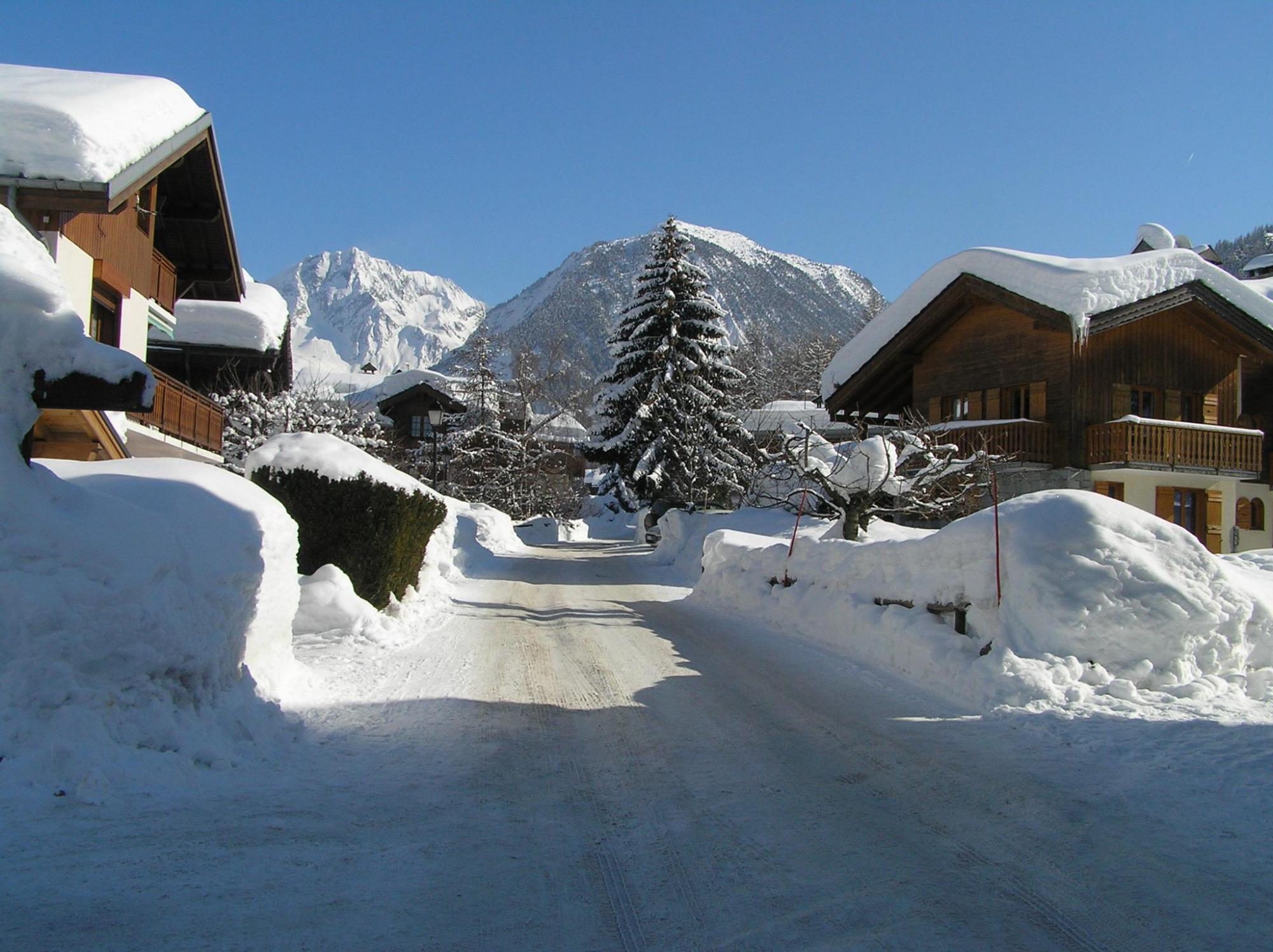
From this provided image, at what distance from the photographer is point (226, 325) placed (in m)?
26.0

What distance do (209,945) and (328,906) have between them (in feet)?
1.57

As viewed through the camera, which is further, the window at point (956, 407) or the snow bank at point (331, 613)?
the window at point (956, 407)

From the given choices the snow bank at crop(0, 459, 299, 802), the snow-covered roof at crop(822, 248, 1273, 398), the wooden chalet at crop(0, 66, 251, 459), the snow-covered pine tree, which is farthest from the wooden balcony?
the wooden chalet at crop(0, 66, 251, 459)

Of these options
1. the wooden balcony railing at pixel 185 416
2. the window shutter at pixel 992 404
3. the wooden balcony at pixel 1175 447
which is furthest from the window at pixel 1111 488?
the wooden balcony railing at pixel 185 416

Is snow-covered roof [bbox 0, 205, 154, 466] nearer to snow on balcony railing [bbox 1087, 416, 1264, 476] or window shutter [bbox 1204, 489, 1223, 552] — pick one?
snow on balcony railing [bbox 1087, 416, 1264, 476]

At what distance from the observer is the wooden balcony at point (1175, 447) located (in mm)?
19562

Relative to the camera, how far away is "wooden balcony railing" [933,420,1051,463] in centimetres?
2034

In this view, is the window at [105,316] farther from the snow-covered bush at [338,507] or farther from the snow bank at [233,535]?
the snow bank at [233,535]

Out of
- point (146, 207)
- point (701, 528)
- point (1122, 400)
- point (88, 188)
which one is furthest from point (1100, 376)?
point (146, 207)

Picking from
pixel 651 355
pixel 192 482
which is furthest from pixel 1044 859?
pixel 651 355

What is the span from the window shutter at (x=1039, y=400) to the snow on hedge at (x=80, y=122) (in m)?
19.7

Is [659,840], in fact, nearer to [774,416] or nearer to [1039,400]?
[1039,400]

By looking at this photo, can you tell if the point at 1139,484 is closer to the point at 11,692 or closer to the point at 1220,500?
the point at 1220,500

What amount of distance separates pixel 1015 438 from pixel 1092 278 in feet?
13.1
